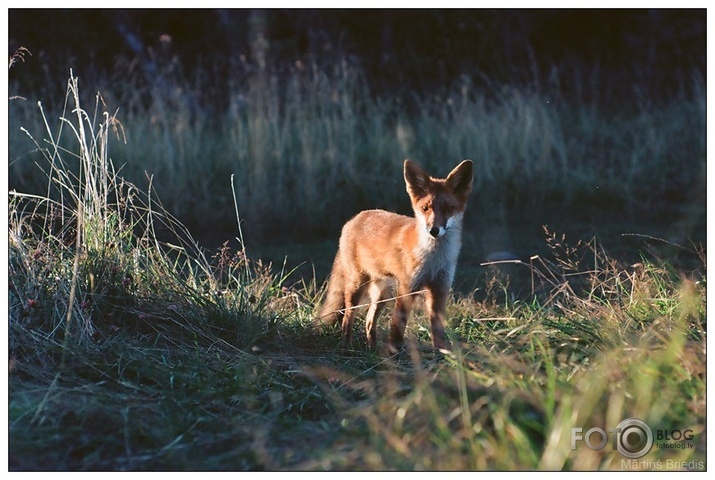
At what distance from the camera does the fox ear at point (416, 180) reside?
546 cm

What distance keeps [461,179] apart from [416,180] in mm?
264

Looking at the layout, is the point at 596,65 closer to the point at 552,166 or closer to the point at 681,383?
the point at 552,166

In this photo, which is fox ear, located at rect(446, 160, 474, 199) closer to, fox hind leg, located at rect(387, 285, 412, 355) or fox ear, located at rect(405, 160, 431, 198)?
fox ear, located at rect(405, 160, 431, 198)

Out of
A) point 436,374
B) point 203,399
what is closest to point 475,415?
point 436,374

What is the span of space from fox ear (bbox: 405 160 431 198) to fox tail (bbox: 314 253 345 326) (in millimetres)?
847

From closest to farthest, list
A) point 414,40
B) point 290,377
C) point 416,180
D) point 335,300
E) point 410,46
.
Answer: point 290,377 < point 416,180 < point 335,300 < point 410,46 < point 414,40

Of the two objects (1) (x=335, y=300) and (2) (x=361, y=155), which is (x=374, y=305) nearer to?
(1) (x=335, y=300)

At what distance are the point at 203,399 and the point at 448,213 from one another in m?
1.85

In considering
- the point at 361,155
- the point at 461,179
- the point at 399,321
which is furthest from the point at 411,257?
the point at 361,155

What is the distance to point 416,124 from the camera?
431 inches

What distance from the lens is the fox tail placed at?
5793mm

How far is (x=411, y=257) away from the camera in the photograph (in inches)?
217

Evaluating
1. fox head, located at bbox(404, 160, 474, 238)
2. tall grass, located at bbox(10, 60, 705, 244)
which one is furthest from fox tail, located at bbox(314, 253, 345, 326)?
tall grass, located at bbox(10, 60, 705, 244)

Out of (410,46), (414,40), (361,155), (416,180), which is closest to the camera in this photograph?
(416,180)
